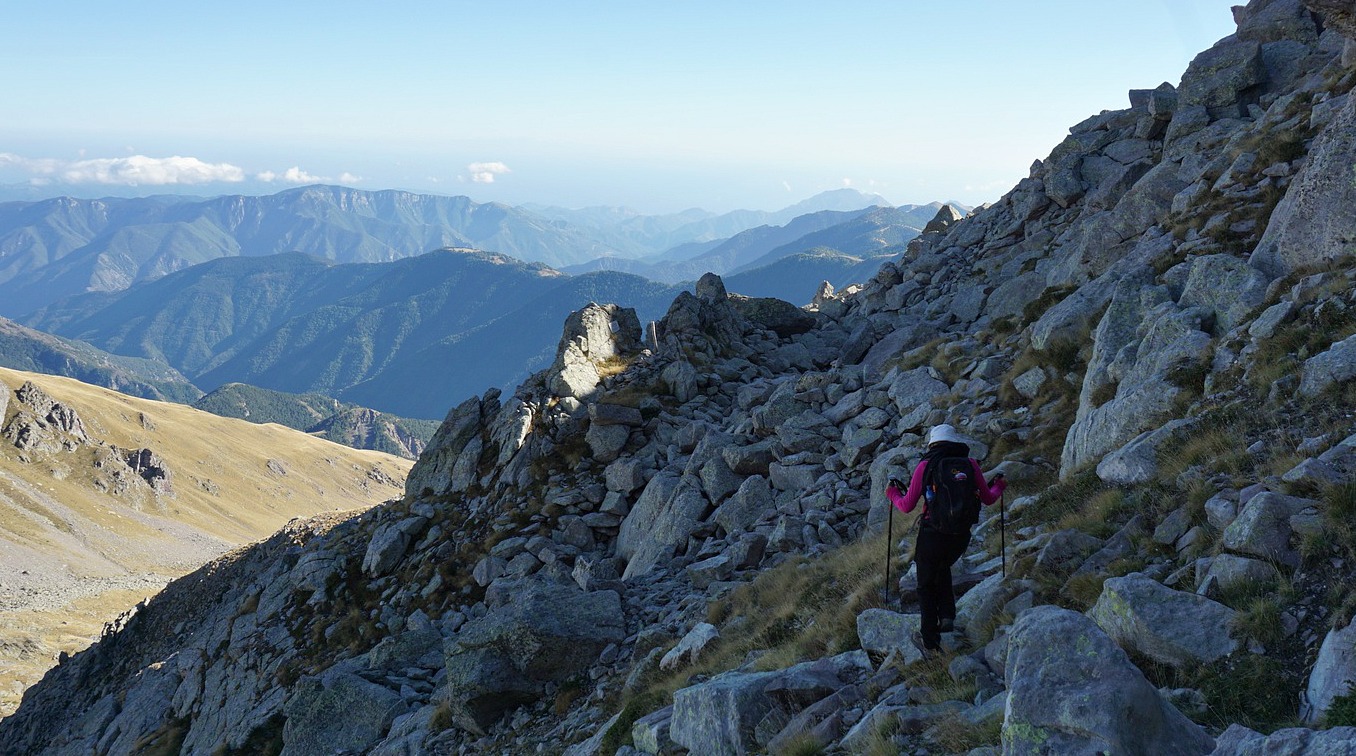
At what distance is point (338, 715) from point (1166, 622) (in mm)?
23779

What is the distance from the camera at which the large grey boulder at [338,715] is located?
24.6 m

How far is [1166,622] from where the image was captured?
905cm

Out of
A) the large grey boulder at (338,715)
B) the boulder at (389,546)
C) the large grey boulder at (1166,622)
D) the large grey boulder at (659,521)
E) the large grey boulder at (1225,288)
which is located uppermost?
the large grey boulder at (1225,288)

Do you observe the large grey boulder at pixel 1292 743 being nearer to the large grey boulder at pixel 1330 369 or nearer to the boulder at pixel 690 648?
the large grey boulder at pixel 1330 369

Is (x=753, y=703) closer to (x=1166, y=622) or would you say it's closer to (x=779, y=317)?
(x=1166, y=622)

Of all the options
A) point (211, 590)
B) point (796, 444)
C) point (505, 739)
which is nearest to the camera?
point (505, 739)

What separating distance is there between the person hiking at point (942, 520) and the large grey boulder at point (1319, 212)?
10.4m

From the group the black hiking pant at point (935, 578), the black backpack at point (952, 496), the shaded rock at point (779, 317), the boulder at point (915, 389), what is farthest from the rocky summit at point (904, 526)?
the black backpack at point (952, 496)

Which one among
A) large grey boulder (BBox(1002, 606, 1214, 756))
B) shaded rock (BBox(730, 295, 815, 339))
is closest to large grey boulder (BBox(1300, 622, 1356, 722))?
large grey boulder (BBox(1002, 606, 1214, 756))

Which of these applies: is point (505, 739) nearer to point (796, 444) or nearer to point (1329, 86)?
point (796, 444)

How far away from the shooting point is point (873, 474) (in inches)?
942

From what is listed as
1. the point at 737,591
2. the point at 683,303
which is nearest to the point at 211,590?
the point at 683,303

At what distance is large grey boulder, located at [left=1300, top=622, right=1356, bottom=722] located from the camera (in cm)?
709

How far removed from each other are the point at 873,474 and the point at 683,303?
69.5ft
